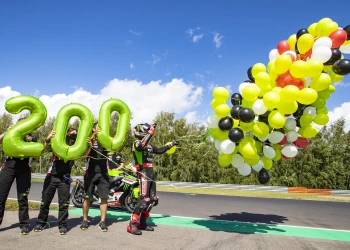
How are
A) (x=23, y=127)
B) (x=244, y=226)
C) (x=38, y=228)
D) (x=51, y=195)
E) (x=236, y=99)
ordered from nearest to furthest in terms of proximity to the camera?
(x=23, y=127) → (x=38, y=228) → (x=51, y=195) → (x=236, y=99) → (x=244, y=226)

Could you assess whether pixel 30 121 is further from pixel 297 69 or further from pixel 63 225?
pixel 297 69

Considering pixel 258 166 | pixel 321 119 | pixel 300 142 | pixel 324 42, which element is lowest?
pixel 258 166

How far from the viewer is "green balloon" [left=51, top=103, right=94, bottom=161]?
4891mm

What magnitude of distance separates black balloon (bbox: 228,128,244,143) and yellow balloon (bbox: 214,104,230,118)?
1.12 ft

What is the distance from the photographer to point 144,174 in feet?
19.3

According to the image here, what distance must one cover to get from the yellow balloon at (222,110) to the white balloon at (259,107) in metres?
0.50

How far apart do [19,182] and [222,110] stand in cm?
407

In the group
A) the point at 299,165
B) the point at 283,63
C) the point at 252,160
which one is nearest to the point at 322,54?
the point at 283,63

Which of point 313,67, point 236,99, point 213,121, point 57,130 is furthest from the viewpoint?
point 236,99

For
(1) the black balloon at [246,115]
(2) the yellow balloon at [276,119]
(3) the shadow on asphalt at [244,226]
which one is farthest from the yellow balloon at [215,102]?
(3) the shadow on asphalt at [244,226]

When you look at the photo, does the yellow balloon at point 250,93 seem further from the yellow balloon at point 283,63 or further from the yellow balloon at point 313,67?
the yellow balloon at point 313,67

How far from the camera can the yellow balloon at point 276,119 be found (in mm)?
4828

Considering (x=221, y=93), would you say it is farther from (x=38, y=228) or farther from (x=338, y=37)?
(x=38, y=228)

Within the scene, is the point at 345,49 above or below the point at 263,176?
above
